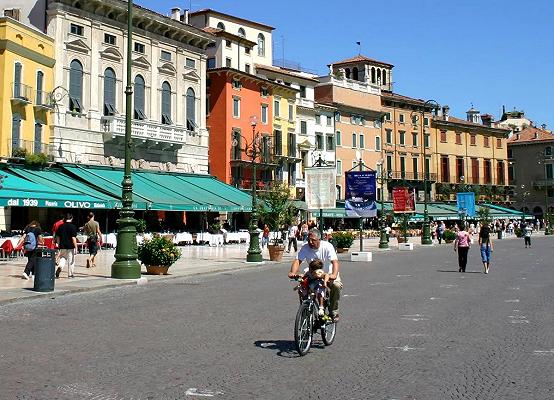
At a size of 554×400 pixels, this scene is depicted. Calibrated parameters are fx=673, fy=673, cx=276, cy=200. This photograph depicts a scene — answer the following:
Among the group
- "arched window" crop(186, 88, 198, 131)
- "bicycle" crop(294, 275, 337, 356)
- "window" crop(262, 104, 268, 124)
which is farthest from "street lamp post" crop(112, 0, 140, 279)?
"window" crop(262, 104, 268, 124)

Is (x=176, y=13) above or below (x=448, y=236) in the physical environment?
above

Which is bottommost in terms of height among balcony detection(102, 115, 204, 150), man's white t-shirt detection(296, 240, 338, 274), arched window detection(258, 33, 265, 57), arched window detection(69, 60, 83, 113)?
man's white t-shirt detection(296, 240, 338, 274)

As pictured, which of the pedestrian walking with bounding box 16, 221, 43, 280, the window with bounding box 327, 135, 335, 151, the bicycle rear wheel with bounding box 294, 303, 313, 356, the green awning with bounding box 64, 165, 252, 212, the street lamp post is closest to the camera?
the bicycle rear wheel with bounding box 294, 303, 313, 356

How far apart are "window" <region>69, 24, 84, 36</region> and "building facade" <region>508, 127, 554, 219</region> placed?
2956 inches

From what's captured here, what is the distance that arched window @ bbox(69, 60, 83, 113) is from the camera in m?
38.3

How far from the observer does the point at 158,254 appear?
20.4m

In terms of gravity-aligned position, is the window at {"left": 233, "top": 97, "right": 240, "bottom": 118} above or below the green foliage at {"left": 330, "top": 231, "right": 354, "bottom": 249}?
above

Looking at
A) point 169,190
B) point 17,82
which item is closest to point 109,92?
point 169,190

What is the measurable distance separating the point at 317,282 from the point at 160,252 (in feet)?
41.7

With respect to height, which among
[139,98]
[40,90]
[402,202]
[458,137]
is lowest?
[402,202]

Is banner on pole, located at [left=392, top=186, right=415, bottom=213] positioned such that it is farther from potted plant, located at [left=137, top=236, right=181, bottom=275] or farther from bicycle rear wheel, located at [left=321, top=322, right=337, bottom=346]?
bicycle rear wheel, located at [left=321, top=322, right=337, bottom=346]

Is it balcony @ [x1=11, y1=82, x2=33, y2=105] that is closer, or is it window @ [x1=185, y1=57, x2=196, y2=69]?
balcony @ [x1=11, y1=82, x2=33, y2=105]

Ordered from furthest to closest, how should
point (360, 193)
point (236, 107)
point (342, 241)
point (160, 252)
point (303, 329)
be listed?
1. point (236, 107)
2. point (342, 241)
3. point (360, 193)
4. point (160, 252)
5. point (303, 329)

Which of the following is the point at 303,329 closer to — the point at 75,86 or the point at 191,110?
the point at 75,86
